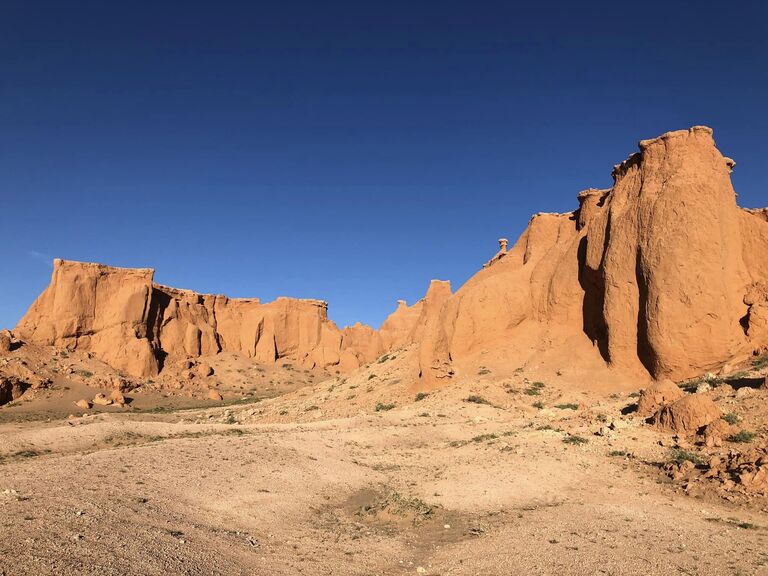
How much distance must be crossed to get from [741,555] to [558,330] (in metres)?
20.7

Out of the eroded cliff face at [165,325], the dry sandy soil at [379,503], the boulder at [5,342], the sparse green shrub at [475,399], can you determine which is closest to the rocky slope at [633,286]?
the sparse green shrub at [475,399]

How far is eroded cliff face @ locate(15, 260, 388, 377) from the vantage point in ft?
176

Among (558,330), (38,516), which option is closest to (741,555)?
(38,516)

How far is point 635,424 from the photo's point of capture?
1650cm

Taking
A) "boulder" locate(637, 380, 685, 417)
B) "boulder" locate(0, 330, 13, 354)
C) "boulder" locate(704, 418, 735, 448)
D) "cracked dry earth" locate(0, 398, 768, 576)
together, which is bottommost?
"cracked dry earth" locate(0, 398, 768, 576)

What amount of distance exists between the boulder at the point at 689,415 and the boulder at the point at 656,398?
1418 millimetres

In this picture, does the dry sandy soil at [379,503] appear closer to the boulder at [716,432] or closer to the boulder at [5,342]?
the boulder at [716,432]

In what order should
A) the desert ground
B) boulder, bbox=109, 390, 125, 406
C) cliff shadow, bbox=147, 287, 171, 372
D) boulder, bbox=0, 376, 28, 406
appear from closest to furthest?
the desert ground → boulder, bbox=0, 376, 28, 406 → boulder, bbox=109, 390, 125, 406 → cliff shadow, bbox=147, 287, 171, 372

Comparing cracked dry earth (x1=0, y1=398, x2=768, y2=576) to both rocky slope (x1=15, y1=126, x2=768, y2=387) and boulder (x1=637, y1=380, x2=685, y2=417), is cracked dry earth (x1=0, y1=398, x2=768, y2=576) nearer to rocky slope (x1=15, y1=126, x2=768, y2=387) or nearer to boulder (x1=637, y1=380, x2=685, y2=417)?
boulder (x1=637, y1=380, x2=685, y2=417)

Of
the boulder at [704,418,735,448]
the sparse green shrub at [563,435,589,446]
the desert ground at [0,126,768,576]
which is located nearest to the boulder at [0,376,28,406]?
the desert ground at [0,126,768,576]

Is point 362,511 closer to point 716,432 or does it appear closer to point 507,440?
point 507,440

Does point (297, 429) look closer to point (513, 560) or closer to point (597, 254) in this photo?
point (513, 560)

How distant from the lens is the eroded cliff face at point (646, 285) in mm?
22609

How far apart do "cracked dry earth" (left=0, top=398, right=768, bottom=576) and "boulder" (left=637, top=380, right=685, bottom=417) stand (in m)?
1.69
